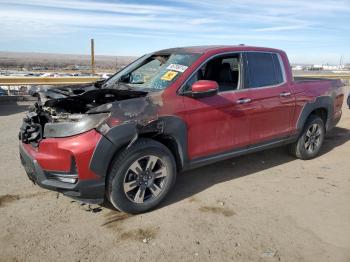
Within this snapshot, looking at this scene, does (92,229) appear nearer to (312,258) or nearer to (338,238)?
(312,258)

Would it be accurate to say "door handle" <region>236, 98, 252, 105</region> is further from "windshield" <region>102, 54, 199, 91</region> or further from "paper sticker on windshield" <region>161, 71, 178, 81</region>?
"paper sticker on windshield" <region>161, 71, 178, 81</region>

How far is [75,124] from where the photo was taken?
3484 mm

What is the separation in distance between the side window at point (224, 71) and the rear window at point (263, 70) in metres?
0.18

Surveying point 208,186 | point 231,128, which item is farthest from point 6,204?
point 231,128

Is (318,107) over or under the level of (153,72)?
under

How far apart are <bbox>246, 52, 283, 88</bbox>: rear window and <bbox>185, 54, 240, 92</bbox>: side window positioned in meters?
0.18

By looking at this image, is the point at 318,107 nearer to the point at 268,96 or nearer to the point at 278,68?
the point at 278,68

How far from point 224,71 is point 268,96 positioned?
0.73 m

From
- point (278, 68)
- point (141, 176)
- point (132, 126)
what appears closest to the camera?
point (132, 126)

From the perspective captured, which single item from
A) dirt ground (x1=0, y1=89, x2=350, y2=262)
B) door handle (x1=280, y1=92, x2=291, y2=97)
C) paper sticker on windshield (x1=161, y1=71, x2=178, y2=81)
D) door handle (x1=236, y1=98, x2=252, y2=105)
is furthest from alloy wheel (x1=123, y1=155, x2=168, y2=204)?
door handle (x1=280, y1=92, x2=291, y2=97)

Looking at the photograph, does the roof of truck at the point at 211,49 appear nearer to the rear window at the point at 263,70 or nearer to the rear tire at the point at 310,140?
the rear window at the point at 263,70

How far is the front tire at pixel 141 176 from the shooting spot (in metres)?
3.67

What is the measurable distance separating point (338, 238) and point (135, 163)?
85.8 inches

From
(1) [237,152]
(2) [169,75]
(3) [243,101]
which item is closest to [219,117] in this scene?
(3) [243,101]
